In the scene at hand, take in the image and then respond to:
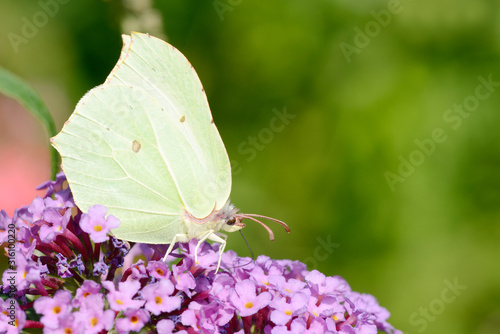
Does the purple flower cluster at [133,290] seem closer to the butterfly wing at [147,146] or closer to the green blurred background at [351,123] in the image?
the butterfly wing at [147,146]

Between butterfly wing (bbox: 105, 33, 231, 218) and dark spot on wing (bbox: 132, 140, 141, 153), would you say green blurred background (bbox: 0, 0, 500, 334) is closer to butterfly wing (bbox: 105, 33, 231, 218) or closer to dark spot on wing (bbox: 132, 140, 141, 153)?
butterfly wing (bbox: 105, 33, 231, 218)

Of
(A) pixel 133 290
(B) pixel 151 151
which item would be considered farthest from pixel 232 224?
(A) pixel 133 290

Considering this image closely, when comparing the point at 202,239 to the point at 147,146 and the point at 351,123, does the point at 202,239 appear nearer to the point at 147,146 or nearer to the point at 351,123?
the point at 147,146

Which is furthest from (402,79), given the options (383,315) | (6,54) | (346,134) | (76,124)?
(6,54)

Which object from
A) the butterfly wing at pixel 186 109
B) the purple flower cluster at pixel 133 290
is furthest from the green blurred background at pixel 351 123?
the purple flower cluster at pixel 133 290

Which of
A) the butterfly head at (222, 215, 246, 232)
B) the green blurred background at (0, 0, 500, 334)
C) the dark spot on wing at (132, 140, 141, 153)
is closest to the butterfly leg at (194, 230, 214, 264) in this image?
→ the butterfly head at (222, 215, 246, 232)
